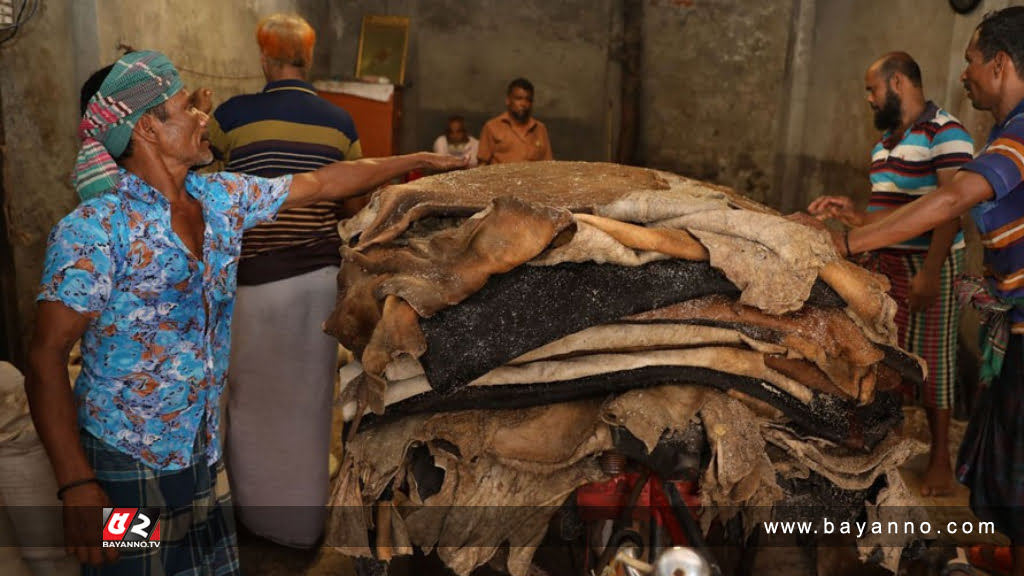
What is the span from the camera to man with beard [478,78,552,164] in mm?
6695

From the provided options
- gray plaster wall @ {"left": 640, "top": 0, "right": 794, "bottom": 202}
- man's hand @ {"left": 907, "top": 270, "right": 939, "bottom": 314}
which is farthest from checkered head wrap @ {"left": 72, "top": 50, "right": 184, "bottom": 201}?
gray plaster wall @ {"left": 640, "top": 0, "right": 794, "bottom": 202}

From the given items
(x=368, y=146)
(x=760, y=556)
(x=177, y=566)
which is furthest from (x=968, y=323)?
(x=368, y=146)

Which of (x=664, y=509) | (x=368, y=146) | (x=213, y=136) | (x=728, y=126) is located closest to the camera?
(x=664, y=509)

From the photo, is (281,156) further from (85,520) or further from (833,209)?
(833,209)

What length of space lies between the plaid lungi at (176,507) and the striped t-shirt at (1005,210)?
7.47ft

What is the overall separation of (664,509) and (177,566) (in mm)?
1267

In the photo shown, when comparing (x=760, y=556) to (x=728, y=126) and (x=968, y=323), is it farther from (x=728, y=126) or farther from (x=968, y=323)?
(x=728, y=126)

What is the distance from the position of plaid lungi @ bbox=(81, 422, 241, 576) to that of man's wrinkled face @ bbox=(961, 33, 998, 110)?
2.59 metres

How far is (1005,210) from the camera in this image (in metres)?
2.65

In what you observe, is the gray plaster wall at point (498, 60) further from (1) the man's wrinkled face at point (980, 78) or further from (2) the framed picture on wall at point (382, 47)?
(1) the man's wrinkled face at point (980, 78)

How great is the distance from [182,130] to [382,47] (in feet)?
25.4

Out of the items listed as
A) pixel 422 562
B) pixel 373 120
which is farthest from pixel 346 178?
pixel 373 120

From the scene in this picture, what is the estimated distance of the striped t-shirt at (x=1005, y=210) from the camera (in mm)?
2395

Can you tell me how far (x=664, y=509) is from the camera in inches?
82.0
